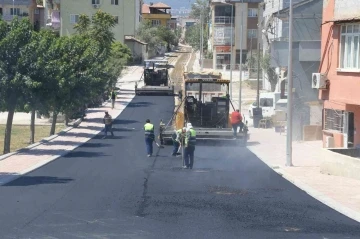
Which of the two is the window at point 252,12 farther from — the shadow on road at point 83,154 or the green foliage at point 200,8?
the shadow on road at point 83,154

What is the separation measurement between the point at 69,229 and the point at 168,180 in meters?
8.86

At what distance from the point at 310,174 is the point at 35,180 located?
869cm

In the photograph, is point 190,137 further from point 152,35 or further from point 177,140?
point 152,35

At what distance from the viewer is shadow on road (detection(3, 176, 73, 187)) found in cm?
2288

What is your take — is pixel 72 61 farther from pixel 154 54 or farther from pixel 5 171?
pixel 154 54

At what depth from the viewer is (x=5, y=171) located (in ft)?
86.1

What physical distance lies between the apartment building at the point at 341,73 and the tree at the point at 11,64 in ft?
40.4

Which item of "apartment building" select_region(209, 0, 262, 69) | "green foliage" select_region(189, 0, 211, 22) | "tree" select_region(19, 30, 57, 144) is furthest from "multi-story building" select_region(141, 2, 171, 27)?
"tree" select_region(19, 30, 57, 144)

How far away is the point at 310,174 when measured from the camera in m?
26.2

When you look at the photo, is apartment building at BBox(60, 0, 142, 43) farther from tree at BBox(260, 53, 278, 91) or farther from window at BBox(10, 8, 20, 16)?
tree at BBox(260, 53, 278, 91)

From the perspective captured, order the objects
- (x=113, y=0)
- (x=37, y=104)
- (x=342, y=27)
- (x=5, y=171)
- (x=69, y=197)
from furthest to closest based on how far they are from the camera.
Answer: (x=113, y=0)
(x=37, y=104)
(x=342, y=27)
(x=5, y=171)
(x=69, y=197)

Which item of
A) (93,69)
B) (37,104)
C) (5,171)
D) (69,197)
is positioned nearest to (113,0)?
(93,69)

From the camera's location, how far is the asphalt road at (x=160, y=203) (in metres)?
15.4

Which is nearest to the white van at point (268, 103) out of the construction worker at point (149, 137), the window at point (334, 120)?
the window at point (334, 120)
